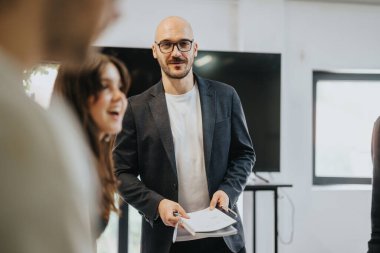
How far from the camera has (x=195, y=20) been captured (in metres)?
2.67

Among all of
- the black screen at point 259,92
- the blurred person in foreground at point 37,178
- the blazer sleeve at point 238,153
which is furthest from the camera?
the black screen at point 259,92

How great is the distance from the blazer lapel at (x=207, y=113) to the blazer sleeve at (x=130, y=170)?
8.8 inches

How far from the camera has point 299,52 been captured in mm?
2773

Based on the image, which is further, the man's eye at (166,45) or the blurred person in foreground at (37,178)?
the man's eye at (166,45)

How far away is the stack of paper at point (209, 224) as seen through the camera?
3.45ft

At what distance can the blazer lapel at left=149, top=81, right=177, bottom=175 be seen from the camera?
4.15 ft

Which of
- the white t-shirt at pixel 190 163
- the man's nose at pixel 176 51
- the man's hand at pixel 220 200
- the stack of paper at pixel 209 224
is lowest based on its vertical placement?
the stack of paper at pixel 209 224

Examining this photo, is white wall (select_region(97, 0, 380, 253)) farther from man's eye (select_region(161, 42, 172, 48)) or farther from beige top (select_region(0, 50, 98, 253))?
beige top (select_region(0, 50, 98, 253))

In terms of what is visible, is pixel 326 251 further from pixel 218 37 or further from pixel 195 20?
pixel 195 20

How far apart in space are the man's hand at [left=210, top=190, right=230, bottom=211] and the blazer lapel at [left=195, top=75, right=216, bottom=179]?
0.26 feet

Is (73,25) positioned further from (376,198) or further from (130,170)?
(130,170)

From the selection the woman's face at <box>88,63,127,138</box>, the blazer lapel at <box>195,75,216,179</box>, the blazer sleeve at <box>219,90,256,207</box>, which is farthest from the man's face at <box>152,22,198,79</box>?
the woman's face at <box>88,63,127,138</box>

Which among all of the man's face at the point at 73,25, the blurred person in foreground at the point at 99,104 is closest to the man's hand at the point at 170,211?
the blurred person in foreground at the point at 99,104

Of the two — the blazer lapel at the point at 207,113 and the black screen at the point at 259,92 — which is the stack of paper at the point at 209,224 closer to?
the blazer lapel at the point at 207,113
